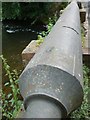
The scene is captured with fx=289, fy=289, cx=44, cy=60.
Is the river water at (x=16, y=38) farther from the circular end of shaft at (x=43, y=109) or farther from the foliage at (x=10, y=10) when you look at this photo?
the circular end of shaft at (x=43, y=109)

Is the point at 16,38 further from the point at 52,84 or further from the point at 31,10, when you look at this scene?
the point at 52,84

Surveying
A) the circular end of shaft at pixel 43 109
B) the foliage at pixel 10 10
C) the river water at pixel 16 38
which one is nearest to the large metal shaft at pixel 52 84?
the circular end of shaft at pixel 43 109

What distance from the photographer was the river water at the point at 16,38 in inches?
265

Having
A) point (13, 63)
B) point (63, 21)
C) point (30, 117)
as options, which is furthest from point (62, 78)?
point (13, 63)

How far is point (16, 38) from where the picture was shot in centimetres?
866

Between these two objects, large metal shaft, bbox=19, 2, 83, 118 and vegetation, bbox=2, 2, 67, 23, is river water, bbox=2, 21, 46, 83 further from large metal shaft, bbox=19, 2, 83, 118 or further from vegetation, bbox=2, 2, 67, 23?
large metal shaft, bbox=19, 2, 83, 118

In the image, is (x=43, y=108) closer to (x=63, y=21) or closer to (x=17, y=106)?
(x=63, y=21)

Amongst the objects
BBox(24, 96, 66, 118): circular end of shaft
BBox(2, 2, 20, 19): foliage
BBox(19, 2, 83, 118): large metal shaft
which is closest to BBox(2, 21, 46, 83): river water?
BBox(2, 2, 20, 19): foliage

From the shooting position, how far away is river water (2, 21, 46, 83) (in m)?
6.72

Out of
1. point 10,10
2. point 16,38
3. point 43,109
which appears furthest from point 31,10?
point 43,109

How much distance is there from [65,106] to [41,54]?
1.51 feet

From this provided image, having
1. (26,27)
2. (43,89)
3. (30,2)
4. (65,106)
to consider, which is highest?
(43,89)

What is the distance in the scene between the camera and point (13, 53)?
7242mm

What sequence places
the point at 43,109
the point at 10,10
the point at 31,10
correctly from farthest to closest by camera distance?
the point at 31,10 → the point at 10,10 → the point at 43,109
